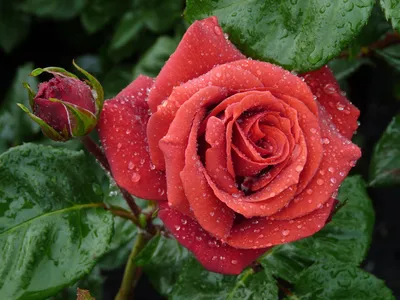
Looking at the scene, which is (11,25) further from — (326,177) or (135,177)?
(326,177)

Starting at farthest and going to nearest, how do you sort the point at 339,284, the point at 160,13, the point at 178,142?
the point at 160,13 < the point at 339,284 < the point at 178,142

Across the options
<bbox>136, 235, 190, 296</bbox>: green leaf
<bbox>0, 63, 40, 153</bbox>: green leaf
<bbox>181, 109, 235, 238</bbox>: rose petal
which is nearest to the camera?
<bbox>181, 109, 235, 238</bbox>: rose petal

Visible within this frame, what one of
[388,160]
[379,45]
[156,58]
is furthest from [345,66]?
[156,58]

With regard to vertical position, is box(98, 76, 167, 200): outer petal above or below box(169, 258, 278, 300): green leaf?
above

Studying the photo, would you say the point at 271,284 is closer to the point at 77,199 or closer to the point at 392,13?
the point at 77,199

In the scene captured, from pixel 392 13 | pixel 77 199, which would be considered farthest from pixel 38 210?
pixel 392 13

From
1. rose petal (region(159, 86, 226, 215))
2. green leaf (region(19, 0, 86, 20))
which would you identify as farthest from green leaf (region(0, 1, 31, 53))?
rose petal (region(159, 86, 226, 215))

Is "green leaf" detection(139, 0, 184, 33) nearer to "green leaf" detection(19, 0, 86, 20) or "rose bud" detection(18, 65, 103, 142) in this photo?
"green leaf" detection(19, 0, 86, 20)
